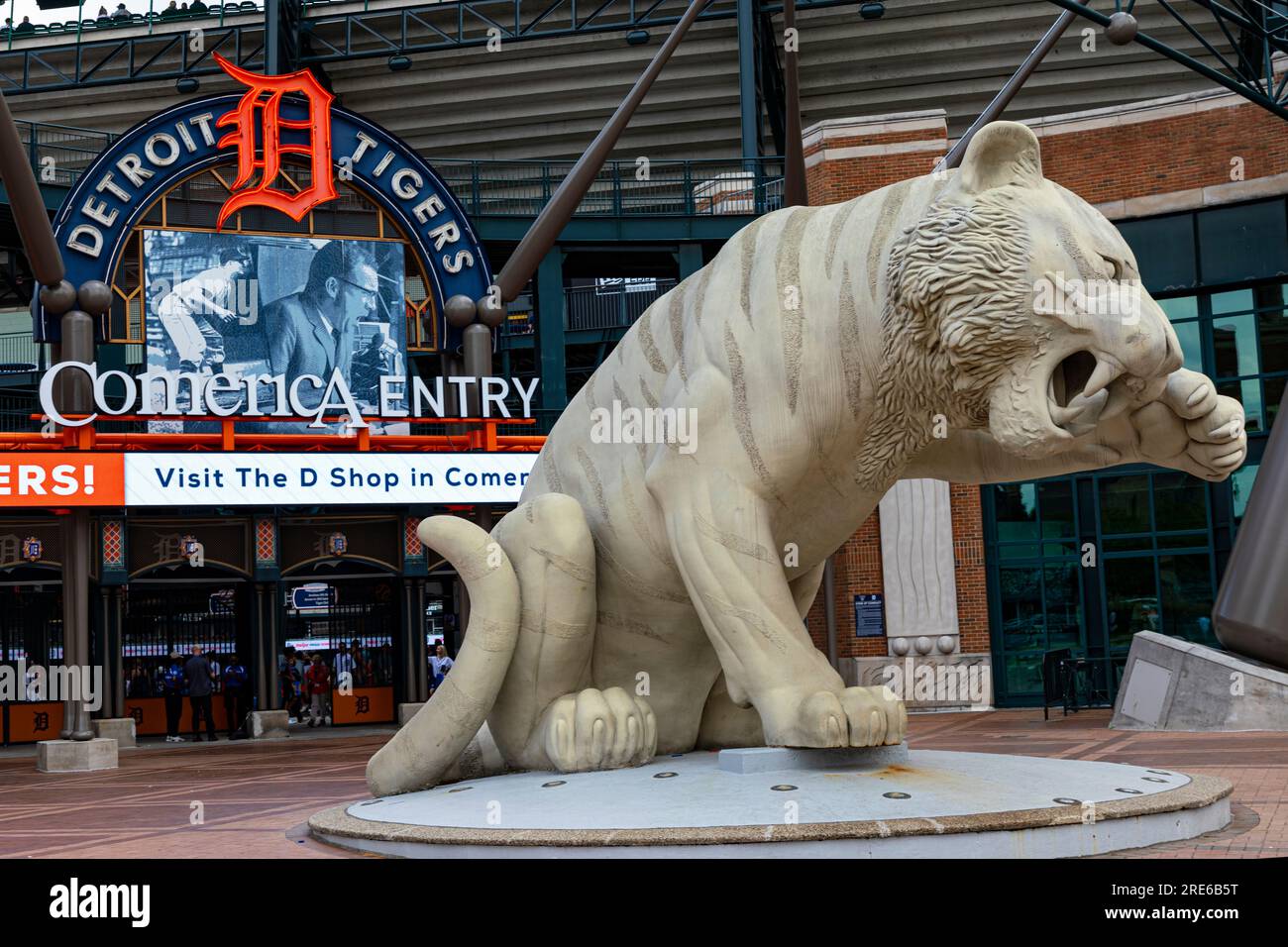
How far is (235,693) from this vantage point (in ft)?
76.4

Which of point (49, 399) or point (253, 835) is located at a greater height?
point (49, 399)

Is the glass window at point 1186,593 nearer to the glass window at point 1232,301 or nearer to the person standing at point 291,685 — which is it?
the glass window at point 1232,301

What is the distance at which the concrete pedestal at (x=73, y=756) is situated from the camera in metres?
17.4

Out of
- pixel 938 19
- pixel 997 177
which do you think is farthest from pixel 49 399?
pixel 938 19

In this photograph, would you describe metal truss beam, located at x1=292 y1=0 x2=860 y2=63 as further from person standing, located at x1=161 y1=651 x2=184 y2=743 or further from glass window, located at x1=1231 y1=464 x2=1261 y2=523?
person standing, located at x1=161 y1=651 x2=184 y2=743

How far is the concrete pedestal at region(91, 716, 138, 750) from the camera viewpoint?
19.8 metres

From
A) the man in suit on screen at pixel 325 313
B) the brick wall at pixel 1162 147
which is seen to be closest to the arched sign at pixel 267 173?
the man in suit on screen at pixel 325 313

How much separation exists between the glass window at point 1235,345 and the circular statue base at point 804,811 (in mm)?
17312

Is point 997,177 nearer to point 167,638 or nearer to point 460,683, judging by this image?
point 460,683

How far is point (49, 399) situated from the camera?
18688mm

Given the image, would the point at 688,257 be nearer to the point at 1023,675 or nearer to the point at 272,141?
the point at 272,141

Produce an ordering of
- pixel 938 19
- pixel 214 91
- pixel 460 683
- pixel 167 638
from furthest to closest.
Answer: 1. pixel 214 91
2. pixel 938 19
3. pixel 167 638
4. pixel 460 683

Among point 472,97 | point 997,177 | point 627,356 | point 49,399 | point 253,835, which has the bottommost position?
point 253,835

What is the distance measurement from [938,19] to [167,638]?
21.5 m
